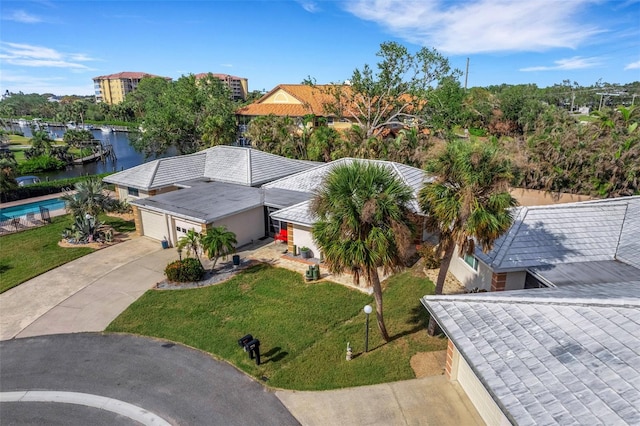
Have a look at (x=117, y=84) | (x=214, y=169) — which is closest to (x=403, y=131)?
(x=214, y=169)

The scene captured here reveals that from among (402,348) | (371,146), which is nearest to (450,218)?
(402,348)

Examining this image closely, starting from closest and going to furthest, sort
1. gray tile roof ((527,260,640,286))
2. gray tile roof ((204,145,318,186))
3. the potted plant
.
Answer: gray tile roof ((527,260,640,286)), the potted plant, gray tile roof ((204,145,318,186))

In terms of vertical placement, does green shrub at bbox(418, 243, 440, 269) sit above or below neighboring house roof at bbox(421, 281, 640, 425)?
below

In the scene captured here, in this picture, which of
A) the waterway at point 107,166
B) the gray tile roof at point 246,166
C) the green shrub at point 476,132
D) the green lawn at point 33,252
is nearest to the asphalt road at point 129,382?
the green lawn at point 33,252

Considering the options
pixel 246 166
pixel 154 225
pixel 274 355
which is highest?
pixel 246 166

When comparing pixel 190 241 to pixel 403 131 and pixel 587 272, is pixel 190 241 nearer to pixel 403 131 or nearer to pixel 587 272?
pixel 587 272

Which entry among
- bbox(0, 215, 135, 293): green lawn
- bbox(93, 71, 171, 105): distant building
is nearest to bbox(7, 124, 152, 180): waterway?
bbox(0, 215, 135, 293): green lawn

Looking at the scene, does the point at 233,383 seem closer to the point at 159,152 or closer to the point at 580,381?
the point at 580,381

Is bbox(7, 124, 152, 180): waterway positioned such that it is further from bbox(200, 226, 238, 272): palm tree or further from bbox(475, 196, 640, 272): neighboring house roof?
bbox(475, 196, 640, 272): neighboring house roof
